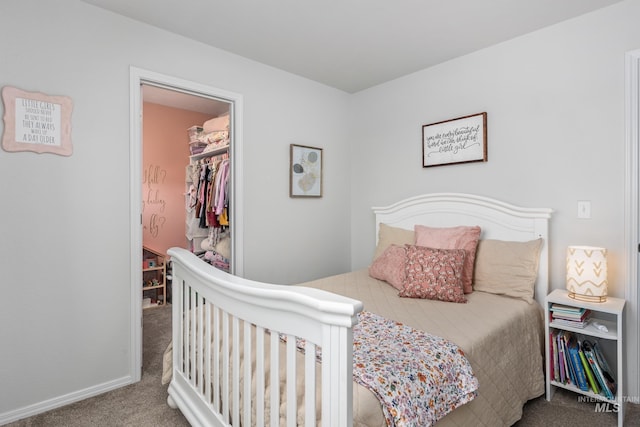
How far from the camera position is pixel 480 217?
8.46ft

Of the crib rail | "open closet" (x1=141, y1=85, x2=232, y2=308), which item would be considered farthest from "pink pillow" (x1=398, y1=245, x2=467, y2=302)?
"open closet" (x1=141, y1=85, x2=232, y2=308)

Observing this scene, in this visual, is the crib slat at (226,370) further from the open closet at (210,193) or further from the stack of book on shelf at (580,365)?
the stack of book on shelf at (580,365)

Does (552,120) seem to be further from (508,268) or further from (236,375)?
(236,375)

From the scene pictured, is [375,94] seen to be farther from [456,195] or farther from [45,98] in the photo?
[45,98]

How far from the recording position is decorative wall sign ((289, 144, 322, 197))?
10.3 feet

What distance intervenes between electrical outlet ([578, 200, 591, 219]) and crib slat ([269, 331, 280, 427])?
2171 mm

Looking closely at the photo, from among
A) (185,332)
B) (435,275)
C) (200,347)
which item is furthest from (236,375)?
(435,275)

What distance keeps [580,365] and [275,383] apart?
1869 mm

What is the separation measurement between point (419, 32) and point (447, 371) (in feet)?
7.22

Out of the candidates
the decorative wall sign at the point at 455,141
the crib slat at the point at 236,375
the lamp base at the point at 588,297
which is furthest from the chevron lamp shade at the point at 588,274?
the crib slat at the point at 236,375

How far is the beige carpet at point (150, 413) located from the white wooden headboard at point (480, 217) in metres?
0.64

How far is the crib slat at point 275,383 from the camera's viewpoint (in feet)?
3.59

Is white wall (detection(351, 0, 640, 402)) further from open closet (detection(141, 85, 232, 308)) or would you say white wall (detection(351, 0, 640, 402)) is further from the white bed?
open closet (detection(141, 85, 232, 308))

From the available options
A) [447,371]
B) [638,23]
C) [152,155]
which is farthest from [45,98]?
[638,23]
